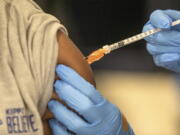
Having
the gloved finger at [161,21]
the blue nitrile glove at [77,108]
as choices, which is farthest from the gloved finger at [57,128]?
the gloved finger at [161,21]

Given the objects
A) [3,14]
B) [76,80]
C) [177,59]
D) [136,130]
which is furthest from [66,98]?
[136,130]

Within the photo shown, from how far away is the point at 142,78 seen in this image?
2.57 metres

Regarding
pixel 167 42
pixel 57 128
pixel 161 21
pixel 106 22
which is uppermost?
pixel 161 21

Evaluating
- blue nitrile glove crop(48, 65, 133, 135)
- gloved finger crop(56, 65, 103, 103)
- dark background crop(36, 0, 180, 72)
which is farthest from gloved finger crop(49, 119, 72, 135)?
dark background crop(36, 0, 180, 72)

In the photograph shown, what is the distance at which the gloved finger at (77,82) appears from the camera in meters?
1.10

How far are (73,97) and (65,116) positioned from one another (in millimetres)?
62

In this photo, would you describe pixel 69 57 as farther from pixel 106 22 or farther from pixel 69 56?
pixel 106 22

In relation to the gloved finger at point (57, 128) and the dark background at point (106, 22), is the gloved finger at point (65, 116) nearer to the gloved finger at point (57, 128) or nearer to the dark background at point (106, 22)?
the gloved finger at point (57, 128)

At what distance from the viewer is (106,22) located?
2486mm

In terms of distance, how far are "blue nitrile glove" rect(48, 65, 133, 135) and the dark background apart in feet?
4.38

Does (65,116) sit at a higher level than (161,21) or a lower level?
lower

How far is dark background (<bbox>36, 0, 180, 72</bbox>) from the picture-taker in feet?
8.11

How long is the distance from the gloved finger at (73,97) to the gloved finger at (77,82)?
13 millimetres

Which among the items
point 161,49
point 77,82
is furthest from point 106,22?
point 77,82
